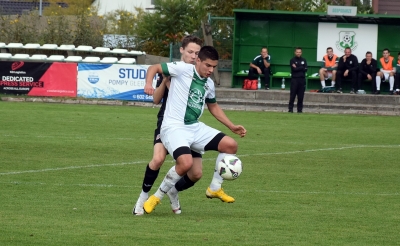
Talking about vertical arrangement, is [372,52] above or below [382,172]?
above

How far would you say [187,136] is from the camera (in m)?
8.74

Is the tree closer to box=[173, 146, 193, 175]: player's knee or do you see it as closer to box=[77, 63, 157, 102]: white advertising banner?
box=[77, 63, 157, 102]: white advertising banner

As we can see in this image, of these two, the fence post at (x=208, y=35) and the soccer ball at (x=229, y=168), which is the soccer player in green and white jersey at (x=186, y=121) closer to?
the soccer ball at (x=229, y=168)

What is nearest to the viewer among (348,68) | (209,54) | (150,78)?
(150,78)

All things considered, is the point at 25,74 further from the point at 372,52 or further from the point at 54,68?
the point at 372,52

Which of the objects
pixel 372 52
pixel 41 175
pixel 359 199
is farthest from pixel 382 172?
pixel 372 52

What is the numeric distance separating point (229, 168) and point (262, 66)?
79.9ft

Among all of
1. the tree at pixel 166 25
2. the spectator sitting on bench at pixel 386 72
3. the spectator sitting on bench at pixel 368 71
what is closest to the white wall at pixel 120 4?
the tree at pixel 166 25

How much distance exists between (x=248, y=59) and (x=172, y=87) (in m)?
26.3

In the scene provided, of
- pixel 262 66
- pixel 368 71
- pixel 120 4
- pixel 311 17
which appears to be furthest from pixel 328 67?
pixel 120 4

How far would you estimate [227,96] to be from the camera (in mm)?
31984

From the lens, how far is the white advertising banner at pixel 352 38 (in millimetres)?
33812

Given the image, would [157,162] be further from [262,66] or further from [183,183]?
[262,66]

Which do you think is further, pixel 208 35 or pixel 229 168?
pixel 208 35
